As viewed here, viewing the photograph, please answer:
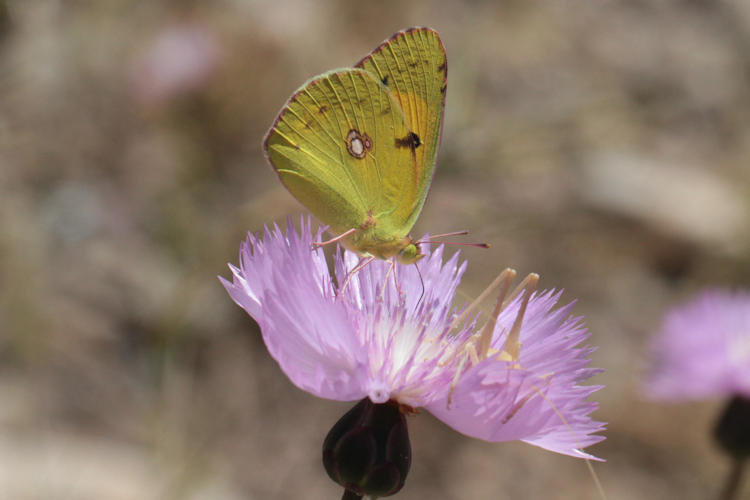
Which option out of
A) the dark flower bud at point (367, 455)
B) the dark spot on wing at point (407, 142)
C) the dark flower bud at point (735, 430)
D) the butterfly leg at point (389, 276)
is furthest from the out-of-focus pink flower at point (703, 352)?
the dark flower bud at point (367, 455)

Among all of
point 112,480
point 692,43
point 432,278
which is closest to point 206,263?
point 112,480

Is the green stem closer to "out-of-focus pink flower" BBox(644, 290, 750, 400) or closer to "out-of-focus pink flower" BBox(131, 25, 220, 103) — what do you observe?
"out-of-focus pink flower" BBox(644, 290, 750, 400)

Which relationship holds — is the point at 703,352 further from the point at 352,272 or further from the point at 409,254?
the point at 352,272

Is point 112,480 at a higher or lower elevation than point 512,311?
lower

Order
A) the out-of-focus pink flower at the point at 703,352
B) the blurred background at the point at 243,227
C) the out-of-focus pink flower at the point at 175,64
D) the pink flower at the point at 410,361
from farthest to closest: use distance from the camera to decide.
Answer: the out-of-focus pink flower at the point at 175,64 < the blurred background at the point at 243,227 < the out-of-focus pink flower at the point at 703,352 < the pink flower at the point at 410,361

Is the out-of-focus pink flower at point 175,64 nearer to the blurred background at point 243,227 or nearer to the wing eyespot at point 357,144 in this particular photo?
the blurred background at point 243,227

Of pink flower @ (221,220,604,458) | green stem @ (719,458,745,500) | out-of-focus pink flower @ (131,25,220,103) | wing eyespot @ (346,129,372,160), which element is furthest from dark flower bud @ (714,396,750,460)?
out-of-focus pink flower @ (131,25,220,103)

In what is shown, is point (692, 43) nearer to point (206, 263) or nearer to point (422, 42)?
point (206, 263)
